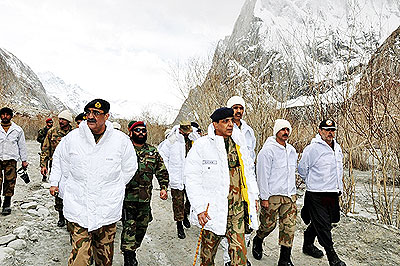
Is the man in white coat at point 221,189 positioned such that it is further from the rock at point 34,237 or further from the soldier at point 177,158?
the rock at point 34,237

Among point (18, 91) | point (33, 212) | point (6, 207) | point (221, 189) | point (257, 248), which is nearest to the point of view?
point (221, 189)

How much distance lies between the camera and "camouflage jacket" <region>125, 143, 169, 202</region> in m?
3.97

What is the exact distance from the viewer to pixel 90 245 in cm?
291

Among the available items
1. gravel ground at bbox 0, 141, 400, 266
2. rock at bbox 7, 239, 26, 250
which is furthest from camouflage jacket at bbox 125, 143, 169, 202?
rock at bbox 7, 239, 26, 250

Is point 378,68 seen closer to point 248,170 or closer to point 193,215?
point 248,170

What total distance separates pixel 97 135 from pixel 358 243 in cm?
484

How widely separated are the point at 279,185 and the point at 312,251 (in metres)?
1.42

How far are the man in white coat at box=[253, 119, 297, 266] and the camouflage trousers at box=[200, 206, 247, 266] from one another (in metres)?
1.04

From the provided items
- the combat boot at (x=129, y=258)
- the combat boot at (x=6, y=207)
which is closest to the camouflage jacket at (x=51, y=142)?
the combat boot at (x=6, y=207)

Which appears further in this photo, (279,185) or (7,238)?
(7,238)

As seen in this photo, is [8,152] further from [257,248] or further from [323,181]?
[323,181]

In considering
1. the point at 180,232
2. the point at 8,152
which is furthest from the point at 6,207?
the point at 180,232

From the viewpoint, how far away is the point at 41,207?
618 centimetres

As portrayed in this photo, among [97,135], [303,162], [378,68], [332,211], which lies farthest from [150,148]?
[378,68]
